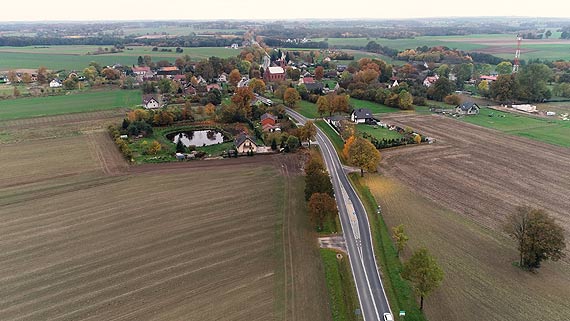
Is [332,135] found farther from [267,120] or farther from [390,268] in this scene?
[390,268]

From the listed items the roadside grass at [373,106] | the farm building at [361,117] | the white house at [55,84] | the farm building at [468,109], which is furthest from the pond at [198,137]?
the white house at [55,84]

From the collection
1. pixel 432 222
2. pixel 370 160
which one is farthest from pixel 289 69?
pixel 432 222

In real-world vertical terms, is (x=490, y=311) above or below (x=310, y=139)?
below

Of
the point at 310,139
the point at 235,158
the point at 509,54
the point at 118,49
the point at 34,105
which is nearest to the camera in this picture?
the point at 235,158

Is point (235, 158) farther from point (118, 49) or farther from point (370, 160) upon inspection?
point (118, 49)

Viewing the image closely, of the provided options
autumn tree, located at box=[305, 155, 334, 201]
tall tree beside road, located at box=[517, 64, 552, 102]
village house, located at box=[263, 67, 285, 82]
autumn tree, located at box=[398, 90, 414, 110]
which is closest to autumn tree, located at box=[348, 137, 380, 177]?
autumn tree, located at box=[305, 155, 334, 201]

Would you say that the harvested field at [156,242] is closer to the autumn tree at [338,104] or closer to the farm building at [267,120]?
the farm building at [267,120]
